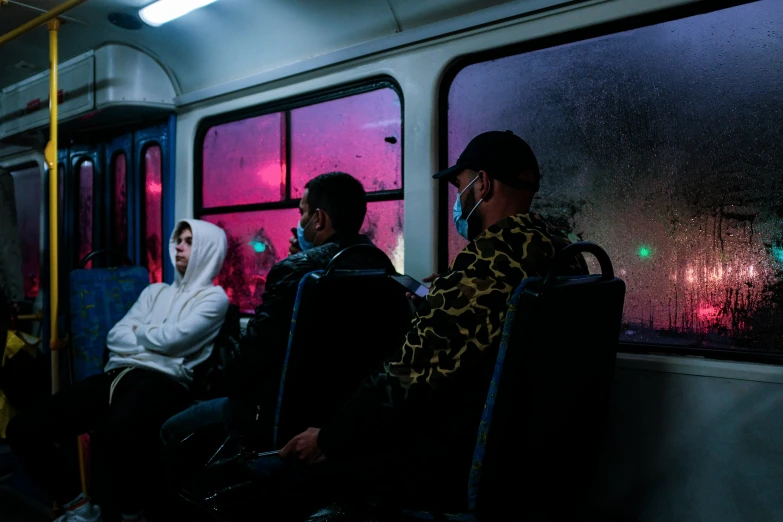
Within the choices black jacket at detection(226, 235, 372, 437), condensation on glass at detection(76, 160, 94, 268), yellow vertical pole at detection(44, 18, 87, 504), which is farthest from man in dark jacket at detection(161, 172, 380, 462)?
condensation on glass at detection(76, 160, 94, 268)

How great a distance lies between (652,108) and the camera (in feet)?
6.95

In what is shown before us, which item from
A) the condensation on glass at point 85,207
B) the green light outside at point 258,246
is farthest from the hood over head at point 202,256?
the condensation on glass at point 85,207

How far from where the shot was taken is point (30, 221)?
511cm

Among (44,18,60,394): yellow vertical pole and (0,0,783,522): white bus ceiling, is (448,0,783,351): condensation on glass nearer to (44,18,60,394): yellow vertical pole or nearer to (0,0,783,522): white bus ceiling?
(0,0,783,522): white bus ceiling

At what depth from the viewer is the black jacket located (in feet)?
7.12

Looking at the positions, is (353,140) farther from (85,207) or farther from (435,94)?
(85,207)

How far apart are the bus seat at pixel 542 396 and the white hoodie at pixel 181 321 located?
1646 millimetres

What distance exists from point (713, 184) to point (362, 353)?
1.29 m

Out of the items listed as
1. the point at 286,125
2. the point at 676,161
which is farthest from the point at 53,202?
the point at 676,161

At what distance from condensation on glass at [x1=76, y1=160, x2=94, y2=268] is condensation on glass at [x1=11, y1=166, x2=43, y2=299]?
76 cm

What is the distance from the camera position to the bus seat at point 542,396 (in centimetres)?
133

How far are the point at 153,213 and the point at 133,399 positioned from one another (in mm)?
1668

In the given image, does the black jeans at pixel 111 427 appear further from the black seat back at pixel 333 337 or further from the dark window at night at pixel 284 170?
the black seat back at pixel 333 337

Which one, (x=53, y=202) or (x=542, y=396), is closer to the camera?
(x=542, y=396)
